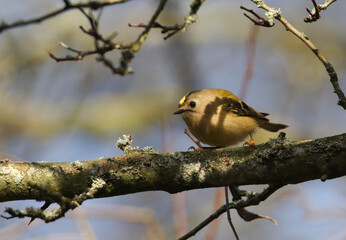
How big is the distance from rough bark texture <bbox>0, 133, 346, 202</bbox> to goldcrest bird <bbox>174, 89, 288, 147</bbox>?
3.18ft

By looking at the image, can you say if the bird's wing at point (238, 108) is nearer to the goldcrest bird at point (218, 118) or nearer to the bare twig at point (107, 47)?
the goldcrest bird at point (218, 118)

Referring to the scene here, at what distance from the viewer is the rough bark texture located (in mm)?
2723

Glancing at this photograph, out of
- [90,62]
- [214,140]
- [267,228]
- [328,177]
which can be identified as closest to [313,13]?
[328,177]

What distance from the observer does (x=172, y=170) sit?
9.50ft

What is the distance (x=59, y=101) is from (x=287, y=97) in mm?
4834

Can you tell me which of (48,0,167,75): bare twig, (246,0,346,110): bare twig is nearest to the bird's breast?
(246,0,346,110): bare twig

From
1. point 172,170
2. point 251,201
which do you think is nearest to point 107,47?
point 172,170

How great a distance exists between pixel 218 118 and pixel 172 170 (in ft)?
4.21

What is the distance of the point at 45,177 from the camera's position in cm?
295

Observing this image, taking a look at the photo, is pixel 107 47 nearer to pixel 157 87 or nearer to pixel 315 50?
pixel 315 50

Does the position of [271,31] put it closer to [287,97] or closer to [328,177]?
[287,97]

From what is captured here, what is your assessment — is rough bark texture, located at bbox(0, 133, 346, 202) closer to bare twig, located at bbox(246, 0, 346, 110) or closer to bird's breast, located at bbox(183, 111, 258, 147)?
bare twig, located at bbox(246, 0, 346, 110)

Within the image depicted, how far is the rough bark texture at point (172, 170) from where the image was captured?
2.72m

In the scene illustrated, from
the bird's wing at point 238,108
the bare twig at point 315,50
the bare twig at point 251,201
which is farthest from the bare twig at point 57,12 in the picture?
the bird's wing at point 238,108
